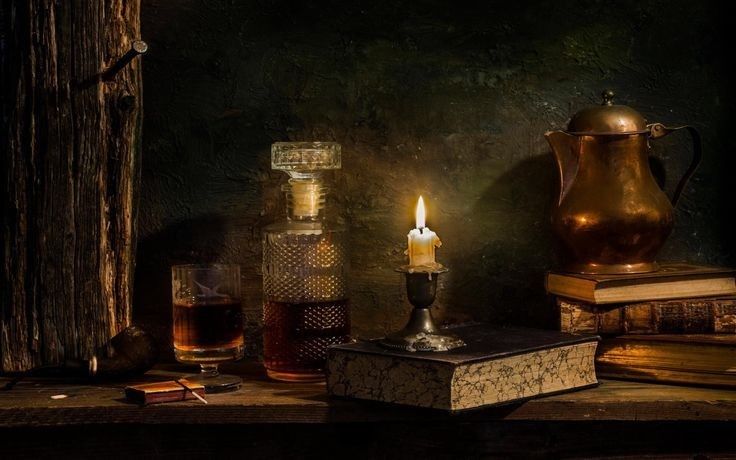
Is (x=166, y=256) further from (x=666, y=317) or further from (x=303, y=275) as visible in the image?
(x=666, y=317)

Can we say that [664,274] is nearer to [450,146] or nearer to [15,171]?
[450,146]

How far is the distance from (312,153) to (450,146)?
0.29 meters

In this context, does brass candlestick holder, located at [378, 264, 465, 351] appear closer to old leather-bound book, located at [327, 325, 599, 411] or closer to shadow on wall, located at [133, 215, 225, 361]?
old leather-bound book, located at [327, 325, 599, 411]

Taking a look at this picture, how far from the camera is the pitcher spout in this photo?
168 centimetres

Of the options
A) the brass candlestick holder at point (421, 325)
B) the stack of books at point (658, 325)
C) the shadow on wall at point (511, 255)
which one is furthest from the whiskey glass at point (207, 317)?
the stack of books at point (658, 325)

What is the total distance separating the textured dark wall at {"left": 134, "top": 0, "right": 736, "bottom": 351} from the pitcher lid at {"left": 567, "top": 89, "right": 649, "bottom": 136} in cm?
15

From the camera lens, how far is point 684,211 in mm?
1833

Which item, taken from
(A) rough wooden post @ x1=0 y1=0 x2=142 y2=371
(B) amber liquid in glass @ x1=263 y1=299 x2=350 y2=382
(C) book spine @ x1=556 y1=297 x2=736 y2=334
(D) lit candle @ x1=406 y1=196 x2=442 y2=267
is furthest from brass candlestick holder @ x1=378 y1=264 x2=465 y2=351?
(A) rough wooden post @ x1=0 y1=0 x2=142 y2=371

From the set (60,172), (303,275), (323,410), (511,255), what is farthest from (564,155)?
(60,172)

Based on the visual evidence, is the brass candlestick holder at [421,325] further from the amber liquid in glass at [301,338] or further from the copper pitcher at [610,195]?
the copper pitcher at [610,195]

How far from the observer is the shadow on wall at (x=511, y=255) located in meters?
1.82

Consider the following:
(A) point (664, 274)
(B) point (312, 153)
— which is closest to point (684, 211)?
(A) point (664, 274)

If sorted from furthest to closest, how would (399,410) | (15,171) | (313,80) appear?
(313,80) → (15,171) → (399,410)

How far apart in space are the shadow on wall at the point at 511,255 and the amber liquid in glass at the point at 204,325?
429 millimetres
